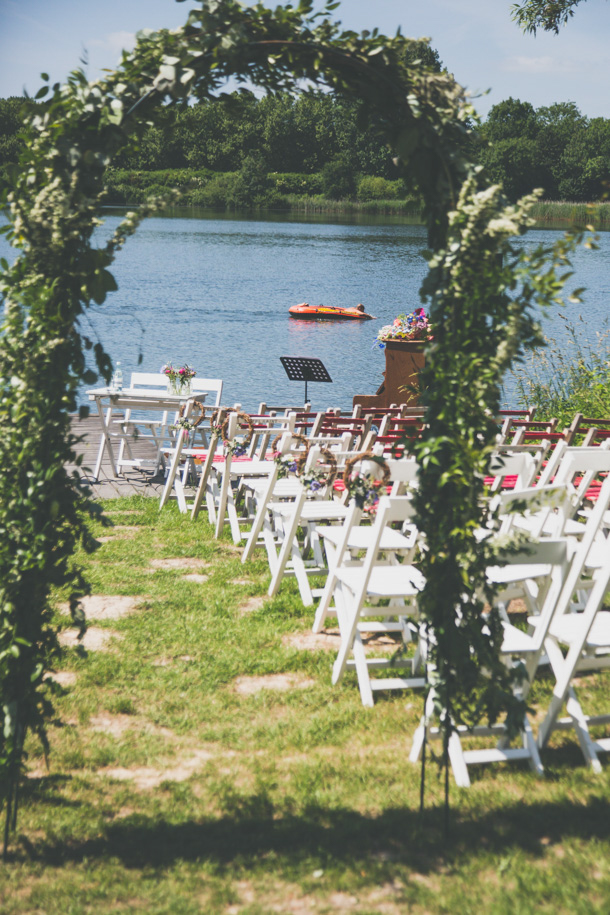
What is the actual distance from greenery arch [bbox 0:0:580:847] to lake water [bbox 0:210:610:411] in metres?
3.95

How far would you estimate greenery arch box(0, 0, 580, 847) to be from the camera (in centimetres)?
315

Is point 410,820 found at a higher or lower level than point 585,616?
lower

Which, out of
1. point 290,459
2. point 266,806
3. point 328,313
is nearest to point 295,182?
point 328,313

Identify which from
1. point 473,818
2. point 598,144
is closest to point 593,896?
point 473,818

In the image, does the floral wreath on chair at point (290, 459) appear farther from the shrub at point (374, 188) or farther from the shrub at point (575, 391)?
the shrub at point (374, 188)

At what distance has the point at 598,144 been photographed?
100 meters

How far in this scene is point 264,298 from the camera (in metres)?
49.3

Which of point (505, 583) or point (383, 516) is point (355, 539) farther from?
point (505, 583)

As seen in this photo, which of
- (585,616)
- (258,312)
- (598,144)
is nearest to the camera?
(585,616)

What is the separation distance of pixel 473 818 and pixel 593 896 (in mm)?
608

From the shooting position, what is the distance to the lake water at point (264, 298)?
96.6 ft

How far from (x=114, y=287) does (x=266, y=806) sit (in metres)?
2.09

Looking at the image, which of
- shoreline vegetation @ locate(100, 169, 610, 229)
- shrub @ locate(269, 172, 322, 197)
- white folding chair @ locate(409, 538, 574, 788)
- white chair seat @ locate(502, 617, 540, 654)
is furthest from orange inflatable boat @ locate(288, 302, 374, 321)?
shrub @ locate(269, 172, 322, 197)

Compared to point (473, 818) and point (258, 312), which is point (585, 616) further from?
point (258, 312)
